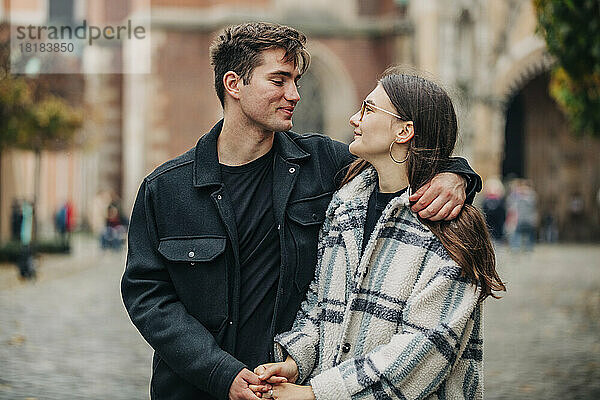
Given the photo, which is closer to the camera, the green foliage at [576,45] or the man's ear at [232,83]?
the man's ear at [232,83]

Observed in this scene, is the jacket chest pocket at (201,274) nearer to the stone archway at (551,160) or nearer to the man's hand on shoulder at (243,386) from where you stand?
the man's hand on shoulder at (243,386)

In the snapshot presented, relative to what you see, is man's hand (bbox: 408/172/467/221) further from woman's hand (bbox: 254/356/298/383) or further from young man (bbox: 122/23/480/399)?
woman's hand (bbox: 254/356/298/383)

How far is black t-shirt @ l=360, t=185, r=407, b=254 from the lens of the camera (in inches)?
115

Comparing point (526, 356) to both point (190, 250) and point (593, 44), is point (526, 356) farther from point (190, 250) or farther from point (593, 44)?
point (190, 250)

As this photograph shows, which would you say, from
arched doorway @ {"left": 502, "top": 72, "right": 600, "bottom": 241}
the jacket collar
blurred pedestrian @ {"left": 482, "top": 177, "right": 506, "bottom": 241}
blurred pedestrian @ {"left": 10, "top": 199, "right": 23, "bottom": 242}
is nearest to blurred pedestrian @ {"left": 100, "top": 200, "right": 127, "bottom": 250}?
blurred pedestrian @ {"left": 10, "top": 199, "right": 23, "bottom": 242}

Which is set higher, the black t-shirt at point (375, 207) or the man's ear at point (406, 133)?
the man's ear at point (406, 133)

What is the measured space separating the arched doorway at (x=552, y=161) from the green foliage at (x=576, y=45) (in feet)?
52.7

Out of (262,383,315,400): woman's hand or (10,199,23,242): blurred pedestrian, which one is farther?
(10,199,23,242): blurred pedestrian

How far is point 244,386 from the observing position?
2.78 meters

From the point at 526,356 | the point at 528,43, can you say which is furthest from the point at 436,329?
the point at 528,43

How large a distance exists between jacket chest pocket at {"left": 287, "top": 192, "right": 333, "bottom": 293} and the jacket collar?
0.18 m

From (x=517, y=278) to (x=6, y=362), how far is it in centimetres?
942

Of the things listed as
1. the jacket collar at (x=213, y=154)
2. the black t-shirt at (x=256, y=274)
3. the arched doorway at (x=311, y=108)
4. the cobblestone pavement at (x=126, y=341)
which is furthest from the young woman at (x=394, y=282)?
the arched doorway at (x=311, y=108)

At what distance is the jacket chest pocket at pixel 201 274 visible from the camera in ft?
9.61
